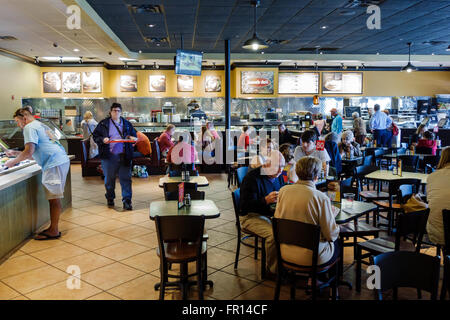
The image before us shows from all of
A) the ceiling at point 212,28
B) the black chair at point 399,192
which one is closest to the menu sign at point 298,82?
the ceiling at point 212,28

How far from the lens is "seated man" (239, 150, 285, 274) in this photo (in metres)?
3.90

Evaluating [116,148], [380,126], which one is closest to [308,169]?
[116,148]

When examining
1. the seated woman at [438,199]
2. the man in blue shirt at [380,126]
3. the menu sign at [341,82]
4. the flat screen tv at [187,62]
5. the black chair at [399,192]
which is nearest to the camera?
the seated woman at [438,199]

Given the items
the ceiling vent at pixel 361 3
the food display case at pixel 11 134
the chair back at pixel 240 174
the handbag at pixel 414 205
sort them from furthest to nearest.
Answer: the food display case at pixel 11 134 < the ceiling vent at pixel 361 3 < the chair back at pixel 240 174 < the handbag at pixel 414 205

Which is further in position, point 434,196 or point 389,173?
point 389,173

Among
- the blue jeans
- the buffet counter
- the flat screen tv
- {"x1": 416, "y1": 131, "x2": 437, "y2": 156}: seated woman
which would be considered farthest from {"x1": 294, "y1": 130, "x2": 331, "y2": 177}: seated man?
the flat screen tv

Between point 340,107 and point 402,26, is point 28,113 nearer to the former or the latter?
point 402,26

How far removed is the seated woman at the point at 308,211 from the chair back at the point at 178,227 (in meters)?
0.72

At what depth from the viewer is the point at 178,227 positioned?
10.6 feet

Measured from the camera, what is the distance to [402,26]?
357 inches

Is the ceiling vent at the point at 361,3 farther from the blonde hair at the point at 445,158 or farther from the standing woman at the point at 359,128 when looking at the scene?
the blonde hair at the point at 445,158

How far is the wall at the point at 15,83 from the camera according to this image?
37.6 ft
